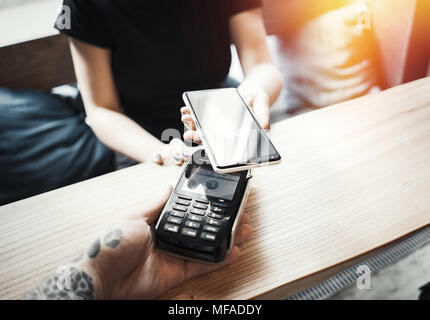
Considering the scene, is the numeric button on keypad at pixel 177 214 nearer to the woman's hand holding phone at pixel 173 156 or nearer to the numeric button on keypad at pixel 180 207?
the numeric button on keypad at pixel 180 207

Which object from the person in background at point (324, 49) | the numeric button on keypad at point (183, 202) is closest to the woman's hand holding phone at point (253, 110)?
the numeric button on keypad at point (183, 202)

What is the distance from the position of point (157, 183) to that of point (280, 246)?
0.23 m

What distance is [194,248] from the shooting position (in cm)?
42

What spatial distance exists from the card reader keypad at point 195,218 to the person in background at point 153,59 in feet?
0.79

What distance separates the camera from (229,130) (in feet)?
1.72

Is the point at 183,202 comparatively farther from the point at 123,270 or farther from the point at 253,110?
the point at 253,110

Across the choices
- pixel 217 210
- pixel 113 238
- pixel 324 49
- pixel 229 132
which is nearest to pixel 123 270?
pixel 113 238

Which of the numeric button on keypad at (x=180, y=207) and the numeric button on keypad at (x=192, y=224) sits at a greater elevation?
the numeric button on keypad at (x=180, y=207)

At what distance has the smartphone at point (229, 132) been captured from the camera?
46cm

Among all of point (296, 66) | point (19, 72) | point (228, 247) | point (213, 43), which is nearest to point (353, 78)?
point (296, 66)

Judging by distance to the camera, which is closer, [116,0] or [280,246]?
[280,246]

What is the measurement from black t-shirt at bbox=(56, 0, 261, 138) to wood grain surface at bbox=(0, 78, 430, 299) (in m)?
0.33

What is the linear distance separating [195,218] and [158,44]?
52 cm

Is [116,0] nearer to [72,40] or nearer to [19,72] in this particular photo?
[72,40]
